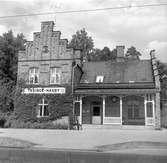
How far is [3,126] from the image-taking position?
26.4 meters

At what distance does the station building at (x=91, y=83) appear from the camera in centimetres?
2761

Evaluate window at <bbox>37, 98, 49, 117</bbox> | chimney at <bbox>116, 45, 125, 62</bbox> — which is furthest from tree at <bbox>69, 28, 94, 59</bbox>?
window at <bbox>37, 98, 49, 117</bbox>

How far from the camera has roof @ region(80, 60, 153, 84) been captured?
2975 cm

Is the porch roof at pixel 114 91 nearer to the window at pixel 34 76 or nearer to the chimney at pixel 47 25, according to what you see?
the window at pixel 34 76

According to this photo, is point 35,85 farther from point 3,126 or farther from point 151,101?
point 151,101

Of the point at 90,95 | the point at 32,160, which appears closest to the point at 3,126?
the point at 90,95

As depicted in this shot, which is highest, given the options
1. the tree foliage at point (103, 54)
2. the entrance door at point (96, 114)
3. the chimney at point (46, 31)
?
the tree foliage at point (103, 54)

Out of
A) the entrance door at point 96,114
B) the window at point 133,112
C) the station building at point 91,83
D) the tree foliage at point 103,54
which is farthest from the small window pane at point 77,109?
the tree foliage at point 103,54

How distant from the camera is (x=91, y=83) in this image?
30047 millimetres

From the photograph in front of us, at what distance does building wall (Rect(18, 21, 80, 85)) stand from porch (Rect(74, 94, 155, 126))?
358cm

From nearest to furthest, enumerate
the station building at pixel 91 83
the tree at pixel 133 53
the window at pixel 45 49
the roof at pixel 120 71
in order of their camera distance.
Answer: the station building at pixel 91 83 < the roof at pixel 120 71 < the window at pixel 45 49 < the tree at pixel 133 53

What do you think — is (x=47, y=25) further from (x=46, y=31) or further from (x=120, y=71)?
(x=120, y=71)

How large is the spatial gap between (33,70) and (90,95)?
703cm

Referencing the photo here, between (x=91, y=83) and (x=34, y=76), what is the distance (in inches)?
250
